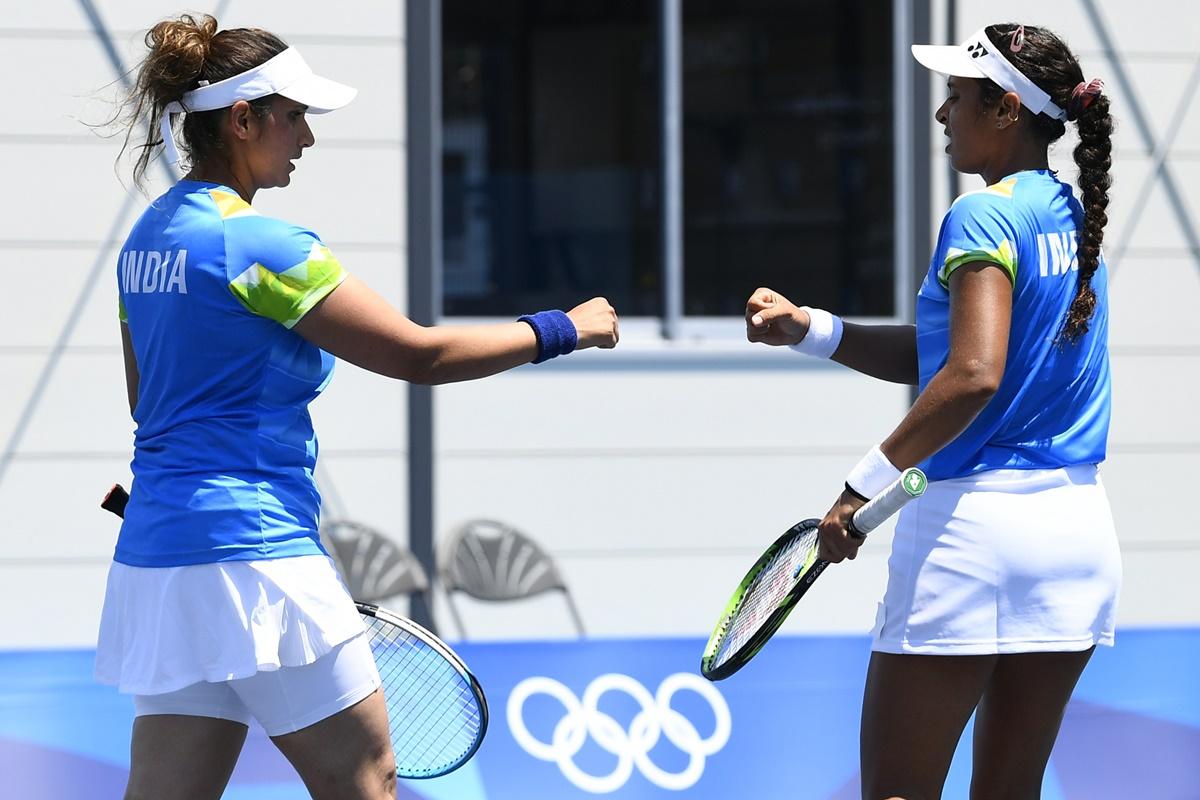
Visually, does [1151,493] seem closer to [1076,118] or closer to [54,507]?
[1076,118]

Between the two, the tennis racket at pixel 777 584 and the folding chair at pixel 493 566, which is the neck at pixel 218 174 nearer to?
the tennis racket at pixel 777 584

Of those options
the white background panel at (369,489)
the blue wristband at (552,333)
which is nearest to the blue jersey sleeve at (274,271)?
the blue wristband at (552,333)

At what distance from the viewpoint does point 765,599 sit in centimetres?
285

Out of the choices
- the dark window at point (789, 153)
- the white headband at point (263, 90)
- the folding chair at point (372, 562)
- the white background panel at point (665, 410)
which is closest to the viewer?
the white headband at point (263, 90)

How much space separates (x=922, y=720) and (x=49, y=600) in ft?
11.5

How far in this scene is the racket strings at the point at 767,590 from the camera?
107 inches

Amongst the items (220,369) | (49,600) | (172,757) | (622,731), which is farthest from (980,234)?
(49,600)

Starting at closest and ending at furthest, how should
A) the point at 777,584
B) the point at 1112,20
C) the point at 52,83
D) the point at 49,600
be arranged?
the point at 777,584 < the point at 52,83 < the point at 49,600 < the point at 1112,20

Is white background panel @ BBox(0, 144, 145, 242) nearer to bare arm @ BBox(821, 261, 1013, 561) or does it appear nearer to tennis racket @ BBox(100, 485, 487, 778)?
tennis racket @ BBox(100, 485, 487, 778)

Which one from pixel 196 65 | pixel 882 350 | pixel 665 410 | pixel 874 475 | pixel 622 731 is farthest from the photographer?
pixel 665 410

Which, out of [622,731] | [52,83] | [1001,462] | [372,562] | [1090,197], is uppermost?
[52,83]

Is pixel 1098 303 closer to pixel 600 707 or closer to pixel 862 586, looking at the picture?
pixel 600 707

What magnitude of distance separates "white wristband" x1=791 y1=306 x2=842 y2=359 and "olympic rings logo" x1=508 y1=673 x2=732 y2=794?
140 centimetres

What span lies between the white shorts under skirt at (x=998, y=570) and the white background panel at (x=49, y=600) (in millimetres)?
3348
